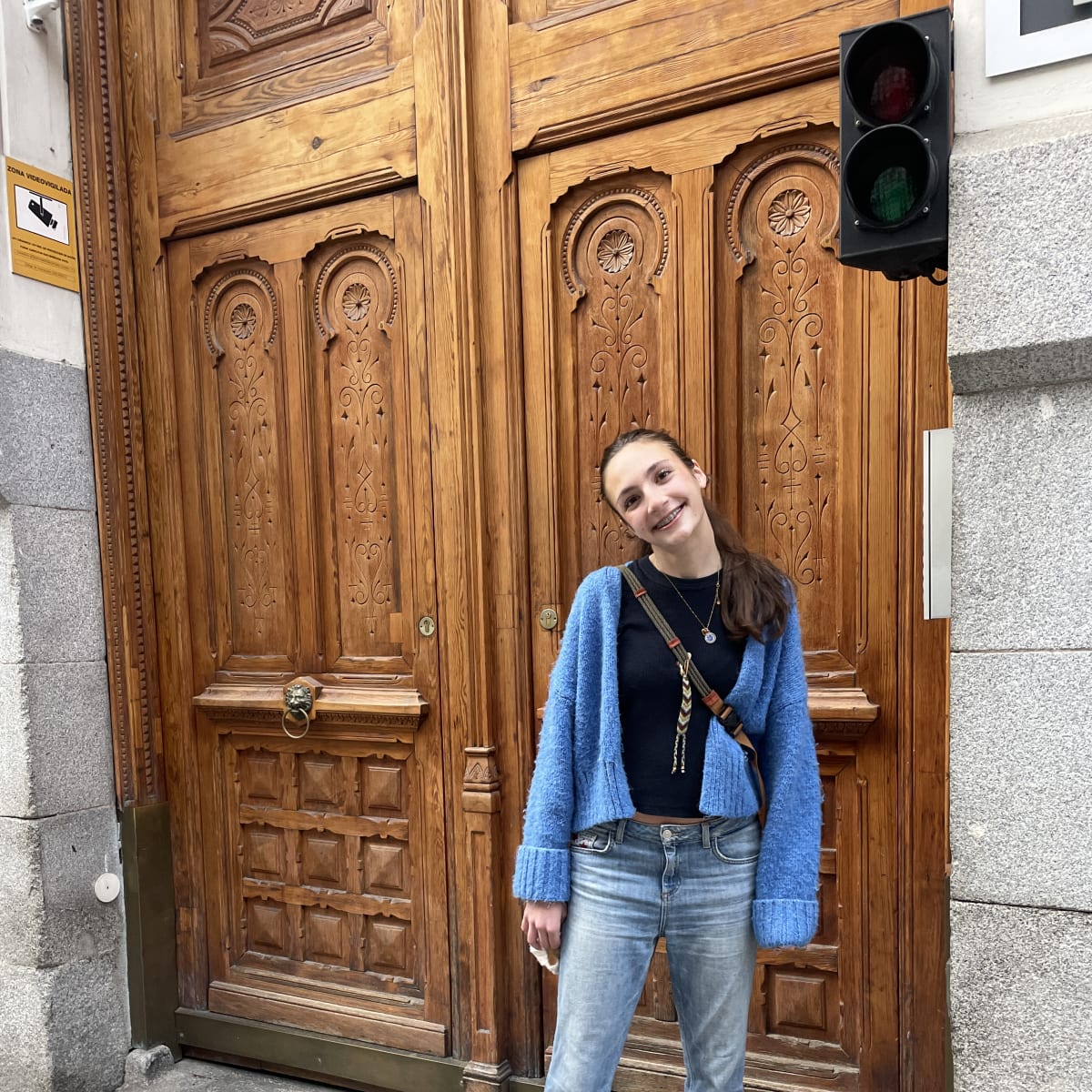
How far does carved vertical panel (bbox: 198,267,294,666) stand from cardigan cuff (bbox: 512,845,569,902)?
70.3 inches

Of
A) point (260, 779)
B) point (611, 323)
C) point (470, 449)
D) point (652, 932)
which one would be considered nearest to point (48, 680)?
point (260, 779)

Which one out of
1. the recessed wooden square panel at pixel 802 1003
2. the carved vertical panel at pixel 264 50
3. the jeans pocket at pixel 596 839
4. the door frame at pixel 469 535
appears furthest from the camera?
the carved vertical panel at pixel 264 50

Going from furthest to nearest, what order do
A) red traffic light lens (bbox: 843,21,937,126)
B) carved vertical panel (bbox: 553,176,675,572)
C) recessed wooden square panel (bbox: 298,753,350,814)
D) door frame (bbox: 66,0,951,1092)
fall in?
recessed wooden square panel (bbox: 298,753,350,814) < carved vertical panel (bbox: 553,176,675,572) < door frame (bbox: 66,0,951,1092) < red traffic light lens (bbox: 843,21,937,126)

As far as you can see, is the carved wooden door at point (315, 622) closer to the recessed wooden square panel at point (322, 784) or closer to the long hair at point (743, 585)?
the recessed wooden square panel at point (322, 784)

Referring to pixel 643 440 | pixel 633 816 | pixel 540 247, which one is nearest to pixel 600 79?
pixel 540 247

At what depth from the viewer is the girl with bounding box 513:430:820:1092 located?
1943 millimetres

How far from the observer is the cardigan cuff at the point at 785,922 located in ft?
6.29

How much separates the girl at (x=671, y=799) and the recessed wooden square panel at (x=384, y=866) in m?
1.37

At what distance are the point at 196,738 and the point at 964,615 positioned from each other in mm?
2904

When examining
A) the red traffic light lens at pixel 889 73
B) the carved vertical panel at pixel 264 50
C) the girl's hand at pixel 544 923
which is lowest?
the girl's hand at pixel 544 923

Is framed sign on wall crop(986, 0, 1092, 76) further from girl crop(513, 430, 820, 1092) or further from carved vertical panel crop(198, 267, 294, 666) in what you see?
carved vertical panel crop(198, 267, 294, 666)

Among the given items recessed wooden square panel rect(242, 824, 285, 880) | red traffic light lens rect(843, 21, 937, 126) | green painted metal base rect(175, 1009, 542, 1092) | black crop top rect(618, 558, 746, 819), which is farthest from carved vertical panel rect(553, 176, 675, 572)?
green painted metal base rect(175, 1009, 542, 1092)

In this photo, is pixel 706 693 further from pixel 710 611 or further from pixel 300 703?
pixel 300 703

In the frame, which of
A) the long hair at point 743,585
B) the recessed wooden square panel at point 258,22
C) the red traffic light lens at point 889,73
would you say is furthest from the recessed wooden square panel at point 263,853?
the red traffic light lens at point 889,73
